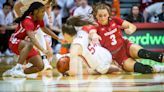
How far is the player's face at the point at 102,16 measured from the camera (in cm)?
640

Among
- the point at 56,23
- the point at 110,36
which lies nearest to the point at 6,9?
the point at 56,23

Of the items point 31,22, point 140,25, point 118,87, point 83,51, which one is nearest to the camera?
point 118,87

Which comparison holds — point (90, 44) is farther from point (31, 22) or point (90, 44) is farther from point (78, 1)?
point (78, 1)

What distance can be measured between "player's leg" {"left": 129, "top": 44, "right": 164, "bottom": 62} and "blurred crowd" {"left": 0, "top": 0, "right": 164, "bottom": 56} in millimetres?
5024

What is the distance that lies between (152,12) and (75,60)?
653 centimetres

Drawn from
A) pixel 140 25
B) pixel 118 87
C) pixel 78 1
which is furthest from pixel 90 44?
pixel 78 1

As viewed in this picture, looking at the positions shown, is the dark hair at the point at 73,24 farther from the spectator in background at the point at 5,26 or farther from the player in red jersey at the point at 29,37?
the spectator in background at the point at 5,26

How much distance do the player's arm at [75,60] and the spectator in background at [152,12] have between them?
6.15 metres

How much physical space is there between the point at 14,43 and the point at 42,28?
1.87ft

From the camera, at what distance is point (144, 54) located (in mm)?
6297

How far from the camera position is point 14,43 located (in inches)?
264

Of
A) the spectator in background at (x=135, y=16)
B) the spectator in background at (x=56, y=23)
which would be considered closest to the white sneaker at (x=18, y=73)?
the spectator in background at (x=135, y=16)

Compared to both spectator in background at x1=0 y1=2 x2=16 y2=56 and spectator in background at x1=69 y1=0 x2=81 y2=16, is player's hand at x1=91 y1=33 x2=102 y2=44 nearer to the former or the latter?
spectator in background at x1=69 y1=0 x2=81 y2=16

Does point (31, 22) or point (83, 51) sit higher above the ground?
point (31, 22)
